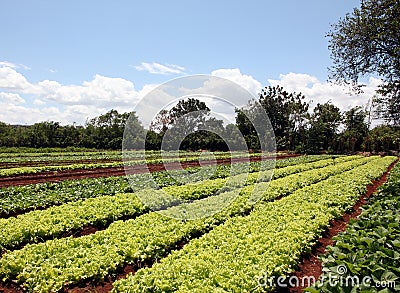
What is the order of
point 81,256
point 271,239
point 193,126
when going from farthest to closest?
1. point 193,126
2. point 271,239
3. point 81,256

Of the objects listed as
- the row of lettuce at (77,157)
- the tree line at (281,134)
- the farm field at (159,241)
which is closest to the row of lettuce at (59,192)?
the farm field at (159,241)

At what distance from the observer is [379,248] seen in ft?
17.0

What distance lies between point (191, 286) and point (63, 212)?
21.6 feet

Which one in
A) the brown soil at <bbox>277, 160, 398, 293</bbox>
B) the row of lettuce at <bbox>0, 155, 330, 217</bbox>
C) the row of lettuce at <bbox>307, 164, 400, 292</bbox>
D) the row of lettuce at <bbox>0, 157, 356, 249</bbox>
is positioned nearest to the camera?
the row of lettuce at <bbox>307, 164, 400, 292</bbox>

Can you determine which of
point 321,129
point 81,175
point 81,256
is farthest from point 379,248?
point 321,129

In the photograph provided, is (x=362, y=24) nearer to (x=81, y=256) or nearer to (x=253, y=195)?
(x=253, y=195)

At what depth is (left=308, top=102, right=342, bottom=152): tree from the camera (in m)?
56.8

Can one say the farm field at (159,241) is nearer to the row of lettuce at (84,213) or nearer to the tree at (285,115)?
the row of lettuce at (84,213)

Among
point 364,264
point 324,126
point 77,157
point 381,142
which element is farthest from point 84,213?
point 381,142

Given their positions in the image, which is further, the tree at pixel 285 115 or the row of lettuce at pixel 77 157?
the tree at pixel 285 115

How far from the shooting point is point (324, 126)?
187 feet

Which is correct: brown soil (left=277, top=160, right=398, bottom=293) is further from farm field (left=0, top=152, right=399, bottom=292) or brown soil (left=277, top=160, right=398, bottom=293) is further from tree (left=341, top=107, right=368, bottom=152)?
tree (left=341, top=107, right=368, bottom=152)

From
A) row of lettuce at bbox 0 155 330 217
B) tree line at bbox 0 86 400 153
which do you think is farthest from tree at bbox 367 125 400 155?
row of lettuce at bbox 0 155 330 217

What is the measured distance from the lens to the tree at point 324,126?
186 ft
